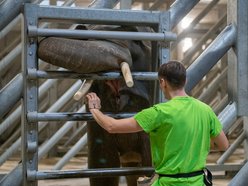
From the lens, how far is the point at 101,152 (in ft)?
10.2

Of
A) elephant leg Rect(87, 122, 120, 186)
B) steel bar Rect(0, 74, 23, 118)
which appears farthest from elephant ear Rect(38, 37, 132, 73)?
elephant leg Rect(87, 122, 120, 186)

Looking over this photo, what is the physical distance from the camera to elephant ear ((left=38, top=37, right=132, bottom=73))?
7.76 ft

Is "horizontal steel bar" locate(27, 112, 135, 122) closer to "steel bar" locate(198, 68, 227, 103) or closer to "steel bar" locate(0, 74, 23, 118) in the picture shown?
"steel bar" locate(0, 74, 23, 118)

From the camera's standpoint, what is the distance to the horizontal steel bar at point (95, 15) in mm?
2516

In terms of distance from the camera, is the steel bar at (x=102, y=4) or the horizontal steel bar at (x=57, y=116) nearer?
the horizontal steel bar at (x=57, y=116)

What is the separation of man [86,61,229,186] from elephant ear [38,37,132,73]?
245 millimetres

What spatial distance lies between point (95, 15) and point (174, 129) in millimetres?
734

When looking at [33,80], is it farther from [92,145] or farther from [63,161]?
[63,161]

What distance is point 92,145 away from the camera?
314 cm

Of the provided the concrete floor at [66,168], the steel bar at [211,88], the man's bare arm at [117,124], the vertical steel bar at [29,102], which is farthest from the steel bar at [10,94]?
the steel bar at [211,88]

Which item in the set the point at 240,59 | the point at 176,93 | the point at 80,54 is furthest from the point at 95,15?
the point at 240,59

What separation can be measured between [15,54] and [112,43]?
3.74m

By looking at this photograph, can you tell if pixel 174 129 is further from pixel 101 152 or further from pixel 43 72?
pixel 101 152

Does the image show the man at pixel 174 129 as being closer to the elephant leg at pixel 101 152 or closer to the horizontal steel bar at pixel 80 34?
the horizontal steel bar at pixel 80 34
